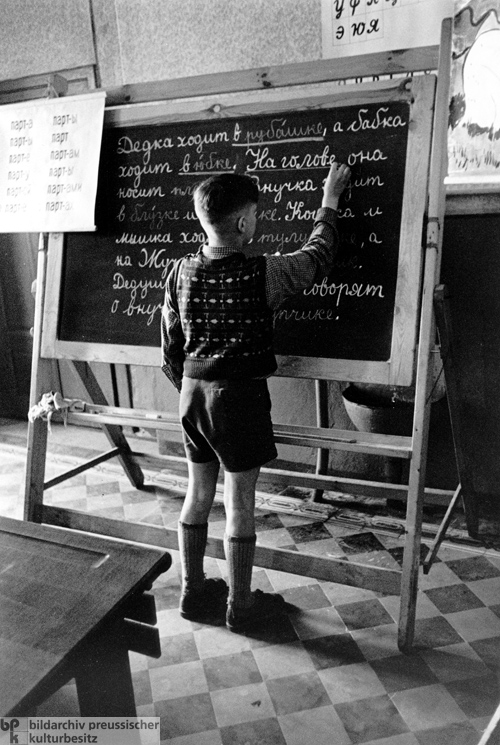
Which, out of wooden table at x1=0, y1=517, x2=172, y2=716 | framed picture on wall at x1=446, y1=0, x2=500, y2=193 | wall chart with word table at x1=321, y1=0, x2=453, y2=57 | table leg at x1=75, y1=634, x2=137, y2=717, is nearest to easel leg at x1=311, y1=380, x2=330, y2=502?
framed picture on wall at x1=446, y1=0, x2=500, y2=193

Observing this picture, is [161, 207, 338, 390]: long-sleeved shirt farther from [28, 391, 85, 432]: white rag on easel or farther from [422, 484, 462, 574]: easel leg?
[422, 484, 462, 574]: easel leg

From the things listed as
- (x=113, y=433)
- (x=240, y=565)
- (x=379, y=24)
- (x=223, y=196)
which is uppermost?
(x=379, y=24)

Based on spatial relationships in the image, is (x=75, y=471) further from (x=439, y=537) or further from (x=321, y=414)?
(x=439, y=537)

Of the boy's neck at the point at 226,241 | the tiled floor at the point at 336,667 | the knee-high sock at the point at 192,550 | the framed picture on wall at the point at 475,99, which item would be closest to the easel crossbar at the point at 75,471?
the tiled floor at the point at 336,667

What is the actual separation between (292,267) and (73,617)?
1116 mm

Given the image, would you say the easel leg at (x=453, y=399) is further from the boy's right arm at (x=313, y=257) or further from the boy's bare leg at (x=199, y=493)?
the boy's bare leg at (x=199, y=493)

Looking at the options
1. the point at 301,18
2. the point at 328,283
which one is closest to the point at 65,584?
the point at 328,283

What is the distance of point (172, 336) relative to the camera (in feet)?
6.60

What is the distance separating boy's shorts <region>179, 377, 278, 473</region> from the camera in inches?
74.1

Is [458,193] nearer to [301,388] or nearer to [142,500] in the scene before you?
[301,388]

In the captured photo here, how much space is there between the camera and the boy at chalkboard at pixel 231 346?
182cm

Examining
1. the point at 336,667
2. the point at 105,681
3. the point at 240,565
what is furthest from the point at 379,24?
the point at 105,681

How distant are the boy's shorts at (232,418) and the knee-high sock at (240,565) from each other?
0.75 ft

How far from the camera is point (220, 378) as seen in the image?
6.17 ft
